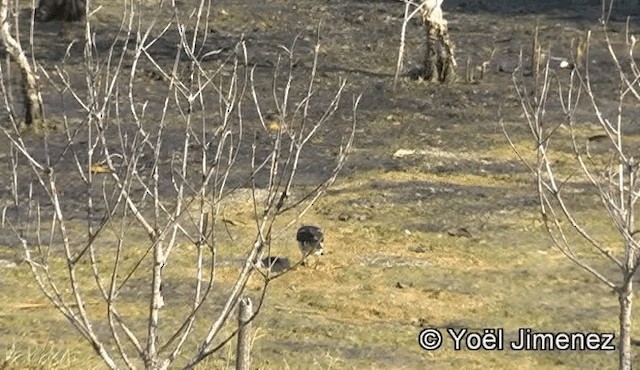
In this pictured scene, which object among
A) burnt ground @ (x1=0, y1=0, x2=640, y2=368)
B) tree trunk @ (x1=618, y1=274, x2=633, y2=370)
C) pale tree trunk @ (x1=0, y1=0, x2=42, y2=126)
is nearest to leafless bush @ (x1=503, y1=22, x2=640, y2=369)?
tree trunk @ (x1=618, y1=274, x2=633, y2=370)

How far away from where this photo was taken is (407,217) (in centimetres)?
1320

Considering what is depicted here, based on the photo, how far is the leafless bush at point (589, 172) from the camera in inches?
282

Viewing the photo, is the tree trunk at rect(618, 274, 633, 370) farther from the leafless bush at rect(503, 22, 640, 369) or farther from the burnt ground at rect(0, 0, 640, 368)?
the burnt ground at rect(0, 0, 640, 368)

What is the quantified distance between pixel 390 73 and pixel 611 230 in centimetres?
845

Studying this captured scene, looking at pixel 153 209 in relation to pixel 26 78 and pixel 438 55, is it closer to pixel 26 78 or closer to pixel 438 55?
pixel 26 78

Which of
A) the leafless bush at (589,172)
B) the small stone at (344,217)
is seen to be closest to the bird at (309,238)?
the small stone at (344,217)

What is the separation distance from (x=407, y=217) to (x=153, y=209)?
8.26ft

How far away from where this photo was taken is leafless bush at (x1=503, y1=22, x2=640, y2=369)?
23.5 ft

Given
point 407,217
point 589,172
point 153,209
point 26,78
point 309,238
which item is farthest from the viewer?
point 26,78

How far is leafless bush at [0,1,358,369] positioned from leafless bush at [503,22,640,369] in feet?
4.32

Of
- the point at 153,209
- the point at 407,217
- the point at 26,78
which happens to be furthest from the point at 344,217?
the point at 26,78

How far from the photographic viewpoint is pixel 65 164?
49.1 ft

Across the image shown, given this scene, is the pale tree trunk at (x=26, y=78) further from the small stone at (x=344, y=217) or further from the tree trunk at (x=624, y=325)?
the tree trunk at (x=624, y=325)

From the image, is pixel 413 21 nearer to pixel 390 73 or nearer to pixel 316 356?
pixel 390 73
